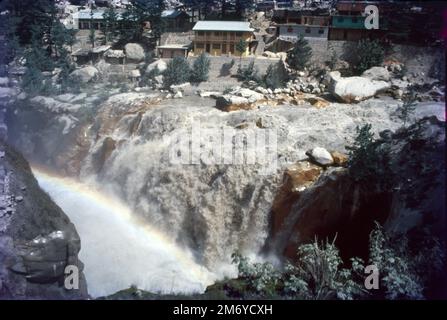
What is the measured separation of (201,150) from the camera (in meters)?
14.9

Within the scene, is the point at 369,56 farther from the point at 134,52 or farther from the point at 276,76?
the point at 134,52

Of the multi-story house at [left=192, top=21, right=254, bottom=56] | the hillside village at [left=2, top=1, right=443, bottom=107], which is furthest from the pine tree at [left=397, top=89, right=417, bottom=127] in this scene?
A: the multi-story house at [left=192, top=21, right=254, bottom=56]

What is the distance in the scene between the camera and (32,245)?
11805 mm

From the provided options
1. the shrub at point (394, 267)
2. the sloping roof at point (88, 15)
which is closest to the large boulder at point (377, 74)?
the shrub at point (394, 267)

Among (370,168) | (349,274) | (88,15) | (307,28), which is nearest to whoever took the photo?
(349,274)

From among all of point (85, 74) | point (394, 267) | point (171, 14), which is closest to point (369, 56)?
point (171, 14)

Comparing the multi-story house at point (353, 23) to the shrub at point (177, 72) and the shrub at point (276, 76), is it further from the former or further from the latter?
the shrub at point (177, 72)

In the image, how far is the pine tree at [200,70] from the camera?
68.9 feet

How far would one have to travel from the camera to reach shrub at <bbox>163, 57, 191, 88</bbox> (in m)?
20.9

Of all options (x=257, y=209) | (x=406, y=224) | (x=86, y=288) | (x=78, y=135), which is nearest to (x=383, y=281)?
(x=406, y=224)

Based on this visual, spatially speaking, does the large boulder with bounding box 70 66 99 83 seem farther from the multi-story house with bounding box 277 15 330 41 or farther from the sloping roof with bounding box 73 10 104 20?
the multi-story house with bounding box 277 15 330 41

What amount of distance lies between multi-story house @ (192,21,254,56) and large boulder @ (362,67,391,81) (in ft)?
20.2

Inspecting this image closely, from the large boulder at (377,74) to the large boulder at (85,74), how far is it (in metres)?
13.6

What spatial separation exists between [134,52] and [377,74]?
1301 cm
